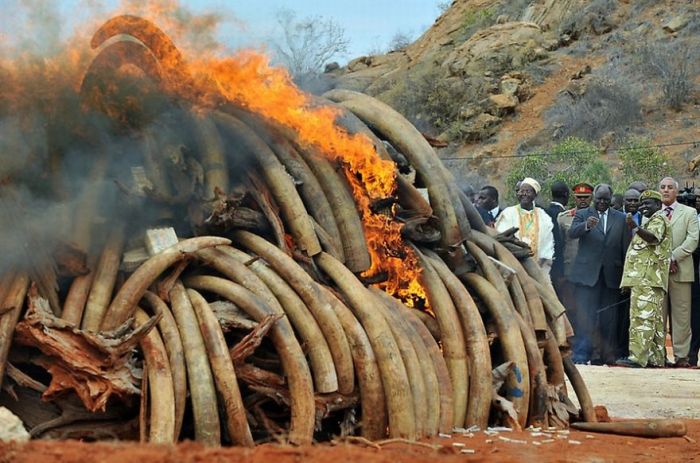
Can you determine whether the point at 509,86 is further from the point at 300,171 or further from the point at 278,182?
the point at 278,182

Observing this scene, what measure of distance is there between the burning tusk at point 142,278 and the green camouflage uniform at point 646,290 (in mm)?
7495

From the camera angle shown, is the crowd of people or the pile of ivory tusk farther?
the crowd of people

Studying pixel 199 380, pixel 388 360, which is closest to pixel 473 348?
pixel 388 360

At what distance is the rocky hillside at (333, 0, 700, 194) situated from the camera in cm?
3030

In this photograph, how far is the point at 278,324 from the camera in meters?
5.53

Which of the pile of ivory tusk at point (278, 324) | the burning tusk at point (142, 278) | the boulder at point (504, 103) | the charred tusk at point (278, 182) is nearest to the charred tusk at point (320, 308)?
the pile of ivory tusk at point (278, 324)

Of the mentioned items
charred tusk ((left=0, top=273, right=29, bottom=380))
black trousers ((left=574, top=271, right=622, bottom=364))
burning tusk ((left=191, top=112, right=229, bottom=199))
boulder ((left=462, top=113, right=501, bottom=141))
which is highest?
boulder ((left=462, top=113, right=501, bottom=141))

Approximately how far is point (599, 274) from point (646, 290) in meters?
0.66

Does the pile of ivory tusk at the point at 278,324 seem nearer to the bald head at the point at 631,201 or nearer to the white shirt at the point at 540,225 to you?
the white shirt at the point at 540,225

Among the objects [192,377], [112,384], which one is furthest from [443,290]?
[112,384]

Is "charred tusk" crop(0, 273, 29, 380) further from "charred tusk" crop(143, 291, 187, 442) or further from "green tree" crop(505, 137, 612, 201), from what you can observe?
"green tree" crop(505, 137, 612, 201)

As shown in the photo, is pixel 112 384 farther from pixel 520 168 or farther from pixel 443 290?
pixel 520 168

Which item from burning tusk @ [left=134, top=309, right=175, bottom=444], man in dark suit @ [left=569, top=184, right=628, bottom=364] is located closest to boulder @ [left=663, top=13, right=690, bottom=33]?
man in dark suit @ [left=569, top=184, right=628, bottom=364]

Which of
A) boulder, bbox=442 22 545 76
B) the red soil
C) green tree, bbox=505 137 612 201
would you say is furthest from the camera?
boulder, bbox=442 22 545 76
